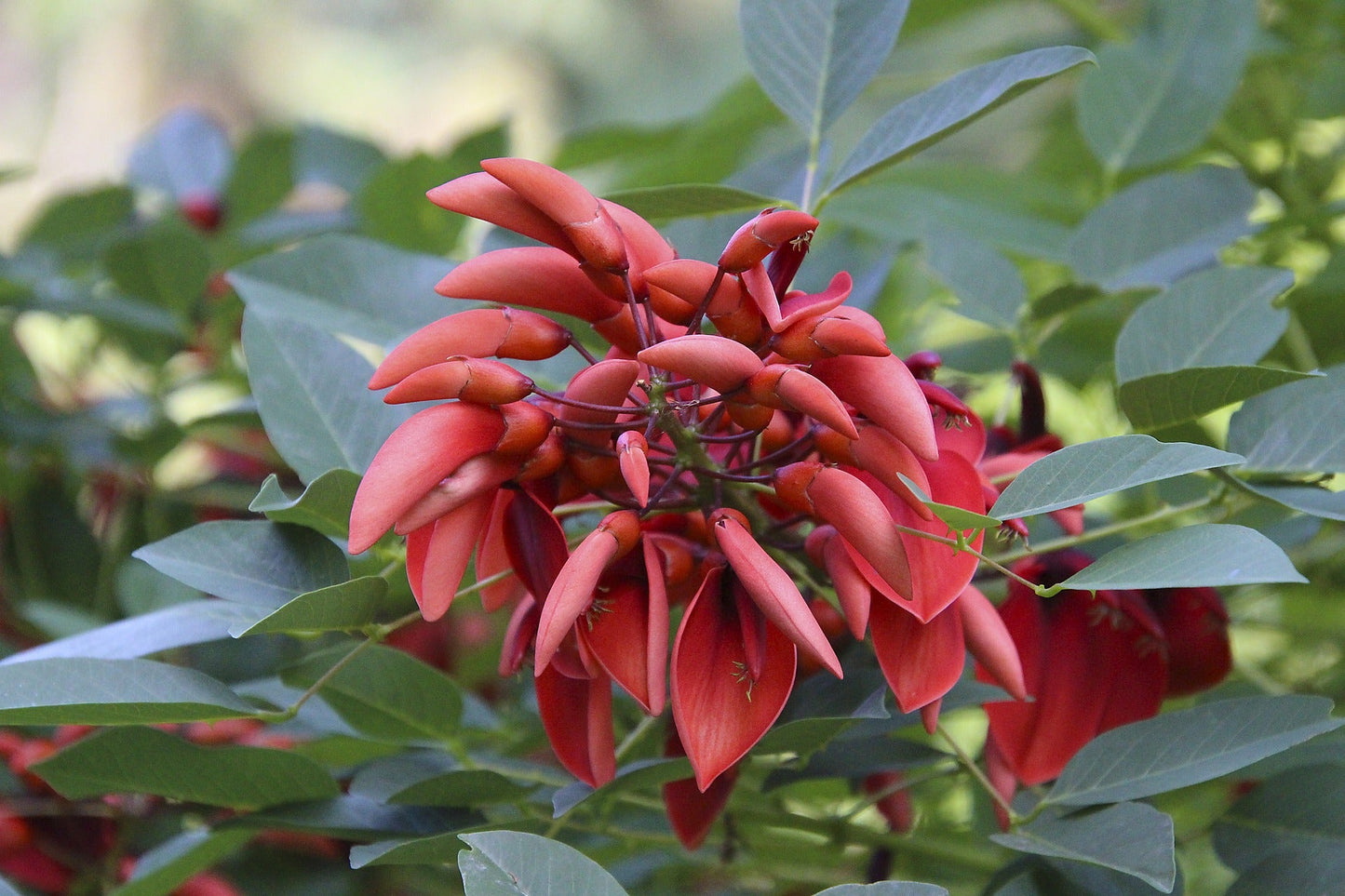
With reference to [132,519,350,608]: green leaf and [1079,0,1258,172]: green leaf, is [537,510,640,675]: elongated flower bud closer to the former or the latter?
[132,519,350,608]: green leaf

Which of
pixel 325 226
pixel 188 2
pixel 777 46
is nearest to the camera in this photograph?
pixel 777 46

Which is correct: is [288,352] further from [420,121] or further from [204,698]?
[420,121]

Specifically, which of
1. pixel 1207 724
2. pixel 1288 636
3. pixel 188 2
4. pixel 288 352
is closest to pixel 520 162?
pixel 288 352

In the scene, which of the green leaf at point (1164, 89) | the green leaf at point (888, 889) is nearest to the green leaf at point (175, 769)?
the green leaf at point (888, 889)

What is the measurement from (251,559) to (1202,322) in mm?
352

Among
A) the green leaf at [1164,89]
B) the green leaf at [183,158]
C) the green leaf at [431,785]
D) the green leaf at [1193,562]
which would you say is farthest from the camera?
the green leaf at [183,158]

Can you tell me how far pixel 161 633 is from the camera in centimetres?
41

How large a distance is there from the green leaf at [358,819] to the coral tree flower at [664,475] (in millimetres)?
70

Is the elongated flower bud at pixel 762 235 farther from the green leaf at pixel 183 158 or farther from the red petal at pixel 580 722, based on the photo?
the green leaf at pixel 183 158

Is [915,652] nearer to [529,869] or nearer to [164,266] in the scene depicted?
[529,869]

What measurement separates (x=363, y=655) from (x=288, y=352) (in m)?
0.12

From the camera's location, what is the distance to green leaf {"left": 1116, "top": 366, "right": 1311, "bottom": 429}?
0.40 metres

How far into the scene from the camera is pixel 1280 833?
0.43 metres

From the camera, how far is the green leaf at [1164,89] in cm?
63
